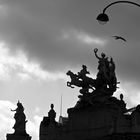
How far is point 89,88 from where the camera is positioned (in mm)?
52969

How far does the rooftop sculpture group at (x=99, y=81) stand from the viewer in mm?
51875

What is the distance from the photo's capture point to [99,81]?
173 feet

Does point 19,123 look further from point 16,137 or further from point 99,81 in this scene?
point 99,81

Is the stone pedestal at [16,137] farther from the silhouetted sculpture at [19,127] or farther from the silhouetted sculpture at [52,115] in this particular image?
the silhouetted sculpture at [52,115]

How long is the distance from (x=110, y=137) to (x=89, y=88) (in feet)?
16.3

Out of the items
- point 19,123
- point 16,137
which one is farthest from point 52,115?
point 16,137

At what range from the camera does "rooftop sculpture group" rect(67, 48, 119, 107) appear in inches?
2042

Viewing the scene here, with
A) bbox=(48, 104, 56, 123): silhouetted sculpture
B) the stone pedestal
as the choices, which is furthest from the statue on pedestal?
bbox=(48, 104, 56, 123): silhouetted sculpture

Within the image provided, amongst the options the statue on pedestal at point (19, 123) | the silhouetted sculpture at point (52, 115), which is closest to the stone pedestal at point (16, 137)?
the statue on pedestal at point (19, 123)

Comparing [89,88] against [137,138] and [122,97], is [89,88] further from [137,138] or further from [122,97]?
[137,138]

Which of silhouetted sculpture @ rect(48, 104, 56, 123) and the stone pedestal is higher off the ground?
silhouetted sculpture @ rect(48, 104, 56, 123)

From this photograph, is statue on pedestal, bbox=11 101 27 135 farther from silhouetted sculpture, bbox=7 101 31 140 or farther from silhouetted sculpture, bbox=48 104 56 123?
silhouetted sculpture, bbox=48 104 56 123

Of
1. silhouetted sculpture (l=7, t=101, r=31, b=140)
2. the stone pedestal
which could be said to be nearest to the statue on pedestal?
silhouetted sculpture (l=7, t=101, r=31, b=140)

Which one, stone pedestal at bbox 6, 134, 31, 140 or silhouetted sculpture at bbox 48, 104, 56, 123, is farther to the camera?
stone pedestal at bbox 6, 134, 31, 140
